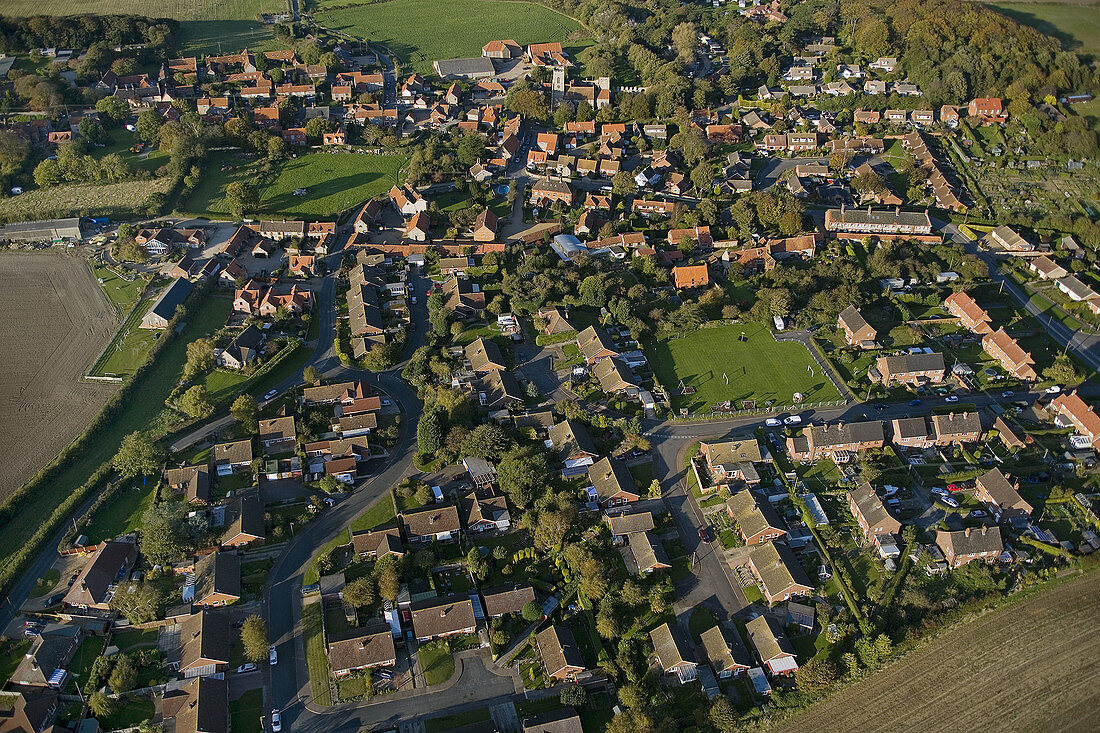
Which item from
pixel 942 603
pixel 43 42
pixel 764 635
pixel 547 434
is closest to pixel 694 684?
pixel 764 635

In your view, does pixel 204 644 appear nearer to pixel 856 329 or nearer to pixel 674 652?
pixel 674 652

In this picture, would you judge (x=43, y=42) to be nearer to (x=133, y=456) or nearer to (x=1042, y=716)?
(x=133, y=456)

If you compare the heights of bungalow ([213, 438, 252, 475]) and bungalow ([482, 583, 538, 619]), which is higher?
bungalow ([213, 438, 252, 475])

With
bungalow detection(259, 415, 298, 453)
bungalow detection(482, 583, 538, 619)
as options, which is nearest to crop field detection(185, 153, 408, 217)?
bungalow detection(259, 415, 298, 453)

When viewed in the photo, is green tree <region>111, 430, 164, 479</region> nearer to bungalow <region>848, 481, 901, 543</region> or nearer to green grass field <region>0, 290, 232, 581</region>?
green grass field <region>0, 290, 232, 581</region>

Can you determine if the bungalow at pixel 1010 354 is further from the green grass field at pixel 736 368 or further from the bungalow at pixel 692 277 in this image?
the bungalow at pixel 692 277

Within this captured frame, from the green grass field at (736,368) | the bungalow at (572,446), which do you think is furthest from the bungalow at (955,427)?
the bungalow at (572,446)
